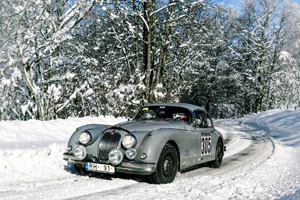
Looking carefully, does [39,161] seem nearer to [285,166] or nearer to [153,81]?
[285,166]

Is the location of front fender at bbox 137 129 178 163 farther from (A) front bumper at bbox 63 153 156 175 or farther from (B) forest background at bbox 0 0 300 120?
(B) forest background at bbox 0 0 300 120

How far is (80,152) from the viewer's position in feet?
17.5

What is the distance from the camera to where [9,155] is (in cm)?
600

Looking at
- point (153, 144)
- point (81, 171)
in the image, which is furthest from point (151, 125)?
point (81, 171)

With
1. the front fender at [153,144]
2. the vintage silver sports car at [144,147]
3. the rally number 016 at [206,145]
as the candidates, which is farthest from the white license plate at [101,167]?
the rally number 016 at [206,145]

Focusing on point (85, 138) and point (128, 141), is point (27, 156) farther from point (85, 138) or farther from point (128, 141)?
point (128, 141)

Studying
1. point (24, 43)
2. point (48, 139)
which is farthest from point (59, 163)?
point (24, 43)

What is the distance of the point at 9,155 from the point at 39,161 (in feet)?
2.00

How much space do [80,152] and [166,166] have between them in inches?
63.5

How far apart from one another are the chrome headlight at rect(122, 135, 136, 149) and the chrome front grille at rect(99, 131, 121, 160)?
0.66 feet

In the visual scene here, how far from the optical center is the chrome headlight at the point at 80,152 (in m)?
5.31

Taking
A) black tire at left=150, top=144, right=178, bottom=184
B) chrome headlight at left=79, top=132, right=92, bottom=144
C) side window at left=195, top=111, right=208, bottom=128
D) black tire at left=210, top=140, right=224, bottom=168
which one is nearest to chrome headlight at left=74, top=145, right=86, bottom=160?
chrome headlight at left=79, top=132, right=92, bottom=144

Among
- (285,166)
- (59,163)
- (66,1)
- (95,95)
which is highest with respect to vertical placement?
(66,1)

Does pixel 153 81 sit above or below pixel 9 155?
above
